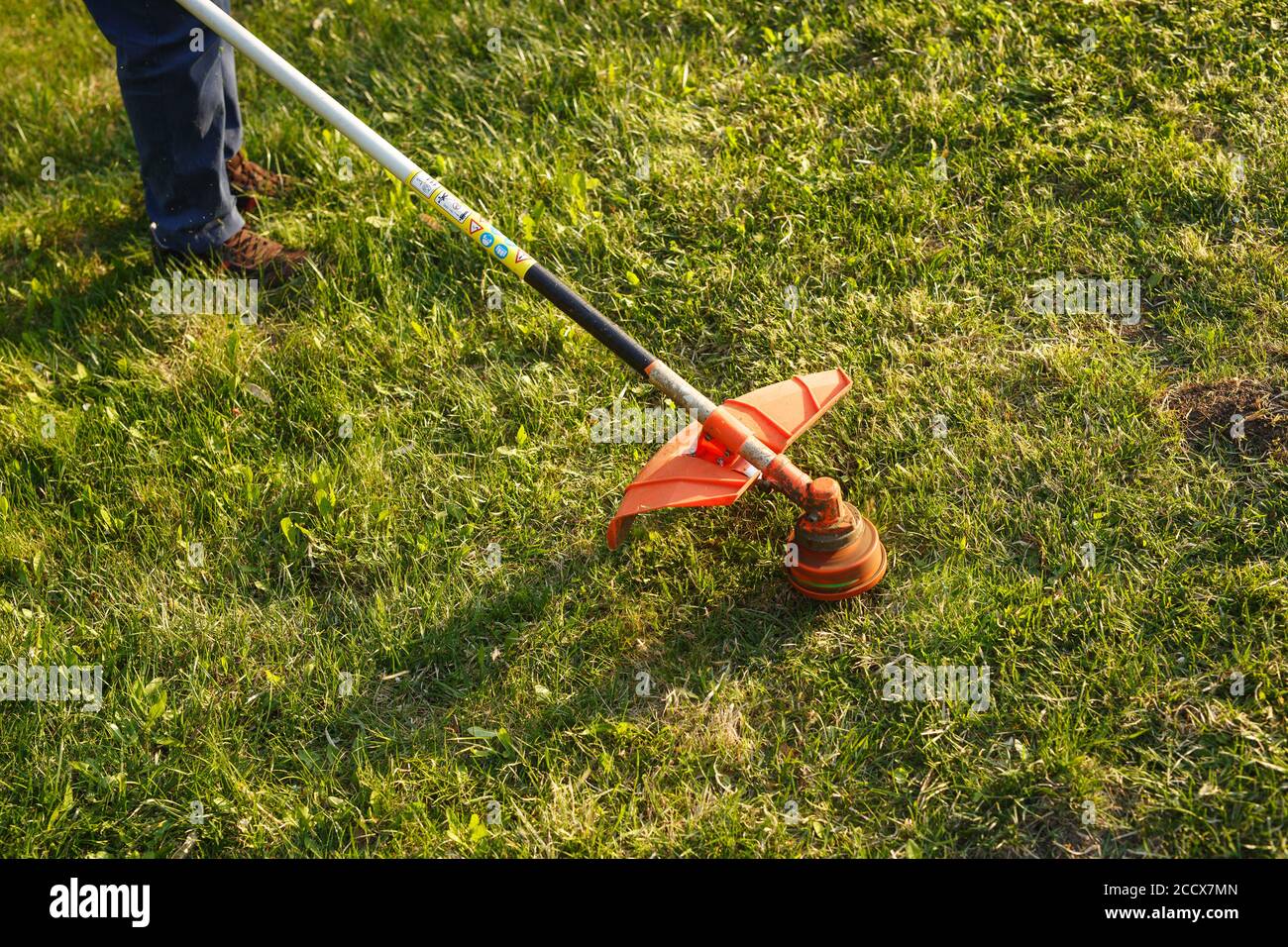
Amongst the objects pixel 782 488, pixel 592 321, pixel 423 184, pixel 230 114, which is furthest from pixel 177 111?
pixel 782 488

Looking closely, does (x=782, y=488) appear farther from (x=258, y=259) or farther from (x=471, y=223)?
(x=258, y=259)

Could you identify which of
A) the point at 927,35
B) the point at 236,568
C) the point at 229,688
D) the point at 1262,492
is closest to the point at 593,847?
the point at 229,688

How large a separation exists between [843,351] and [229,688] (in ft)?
7.48

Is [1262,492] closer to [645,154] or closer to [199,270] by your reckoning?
[645,154]

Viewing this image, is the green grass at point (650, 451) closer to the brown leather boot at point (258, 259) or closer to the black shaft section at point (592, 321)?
the brown leather boot at point (258, 259)

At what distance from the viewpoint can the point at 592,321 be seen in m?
3.57

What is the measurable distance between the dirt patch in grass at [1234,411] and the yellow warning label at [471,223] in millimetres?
2169

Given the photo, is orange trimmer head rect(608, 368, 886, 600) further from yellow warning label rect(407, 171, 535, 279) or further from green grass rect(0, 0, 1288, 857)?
yellow warning label rect(407, 171, 535, 279)

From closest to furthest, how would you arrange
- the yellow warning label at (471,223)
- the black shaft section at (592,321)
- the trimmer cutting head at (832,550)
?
the trimmer cutting head at (832,550)
the black shaft section at (592,321)
the yellow warning label at (471,223)

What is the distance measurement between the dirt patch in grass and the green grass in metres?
0.06

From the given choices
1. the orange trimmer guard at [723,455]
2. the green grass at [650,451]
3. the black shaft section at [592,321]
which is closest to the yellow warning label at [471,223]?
the black shaft section at [592,321]

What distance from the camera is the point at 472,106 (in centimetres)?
493

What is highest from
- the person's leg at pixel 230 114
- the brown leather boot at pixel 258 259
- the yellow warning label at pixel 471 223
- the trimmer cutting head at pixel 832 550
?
the person's leg at pixel 230 114

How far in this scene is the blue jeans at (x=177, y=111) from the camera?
3.93 meters
